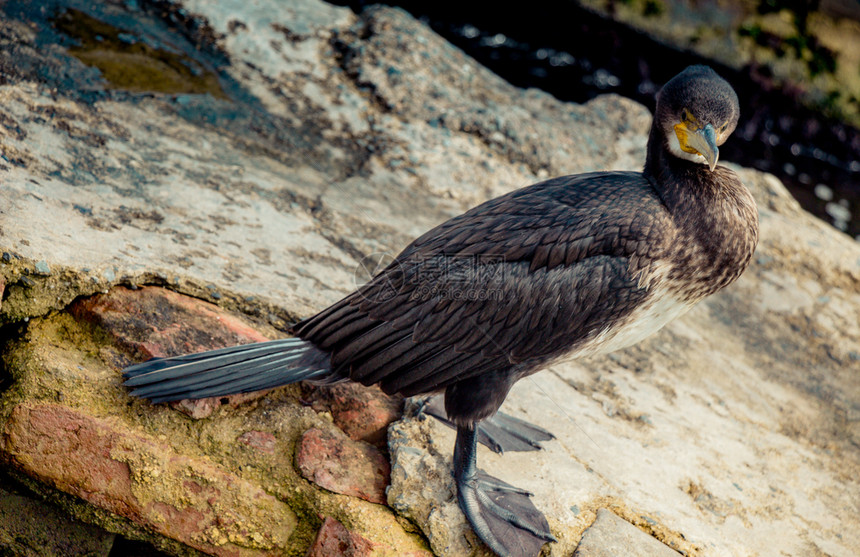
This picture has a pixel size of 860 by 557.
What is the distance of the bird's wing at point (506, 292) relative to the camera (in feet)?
8.21

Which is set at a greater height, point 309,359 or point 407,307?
point 407,307

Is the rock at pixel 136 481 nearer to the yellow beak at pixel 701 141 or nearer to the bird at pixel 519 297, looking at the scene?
the bird at pixel 519 297

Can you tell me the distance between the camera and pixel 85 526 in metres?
2.59

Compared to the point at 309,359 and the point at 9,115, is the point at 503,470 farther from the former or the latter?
the point at 9,115

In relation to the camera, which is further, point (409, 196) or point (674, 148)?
point (409, 196)

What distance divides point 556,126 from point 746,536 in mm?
3421

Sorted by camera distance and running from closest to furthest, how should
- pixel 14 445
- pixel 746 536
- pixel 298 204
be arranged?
pixel 14 445, pixel 746 536, pixel 298 204

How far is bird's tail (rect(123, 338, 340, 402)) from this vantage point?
2.60 m

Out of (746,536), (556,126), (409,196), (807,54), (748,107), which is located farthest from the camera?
(807,54)

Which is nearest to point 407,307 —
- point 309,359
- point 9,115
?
point 309,359

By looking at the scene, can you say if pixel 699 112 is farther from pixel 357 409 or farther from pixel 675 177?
pixel 357 409

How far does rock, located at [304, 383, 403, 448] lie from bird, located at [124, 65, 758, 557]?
0.19 metres

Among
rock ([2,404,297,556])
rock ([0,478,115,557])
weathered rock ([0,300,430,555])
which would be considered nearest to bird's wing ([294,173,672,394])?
weathered rock ([0,300,430,555])

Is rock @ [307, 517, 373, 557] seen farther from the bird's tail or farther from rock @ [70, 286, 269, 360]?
rock @ [70, 286, 269, 360]
